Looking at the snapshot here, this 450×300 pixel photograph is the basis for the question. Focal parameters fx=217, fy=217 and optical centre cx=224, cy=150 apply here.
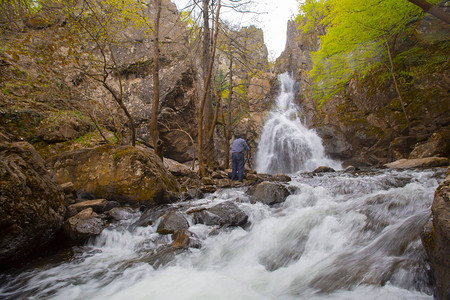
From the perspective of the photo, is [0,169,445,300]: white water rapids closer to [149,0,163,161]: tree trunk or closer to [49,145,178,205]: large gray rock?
[49,145,178,205]: large gray rock

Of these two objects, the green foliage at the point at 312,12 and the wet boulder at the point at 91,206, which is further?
the green foliage at the point at 312,12

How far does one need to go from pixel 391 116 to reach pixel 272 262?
39.3 ft

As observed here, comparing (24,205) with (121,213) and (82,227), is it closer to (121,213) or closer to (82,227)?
(82,227)

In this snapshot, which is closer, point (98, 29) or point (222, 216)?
point (222, 216)

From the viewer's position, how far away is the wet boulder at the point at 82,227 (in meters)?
3.49

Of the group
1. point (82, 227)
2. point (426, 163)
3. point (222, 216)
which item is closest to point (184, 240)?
point (222, 216)

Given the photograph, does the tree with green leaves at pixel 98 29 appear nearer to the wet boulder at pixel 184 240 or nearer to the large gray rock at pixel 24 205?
the large gray rock at pixel 24 205

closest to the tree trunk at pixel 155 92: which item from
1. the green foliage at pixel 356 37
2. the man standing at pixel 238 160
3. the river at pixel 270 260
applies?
the man standing at pixel 238 160

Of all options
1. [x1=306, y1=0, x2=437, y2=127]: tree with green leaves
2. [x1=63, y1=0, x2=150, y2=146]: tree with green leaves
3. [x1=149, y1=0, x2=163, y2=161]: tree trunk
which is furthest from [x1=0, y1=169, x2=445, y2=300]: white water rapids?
[x1=306, y1=0, x2=437, y2=127]: tree with green leaves

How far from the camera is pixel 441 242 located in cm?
163

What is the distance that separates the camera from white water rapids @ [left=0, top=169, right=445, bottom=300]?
2.26m

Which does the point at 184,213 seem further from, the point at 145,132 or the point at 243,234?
the point at 145,132

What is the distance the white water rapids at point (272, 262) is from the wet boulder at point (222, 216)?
159mm

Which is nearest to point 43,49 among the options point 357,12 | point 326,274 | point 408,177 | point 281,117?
point 326,274
